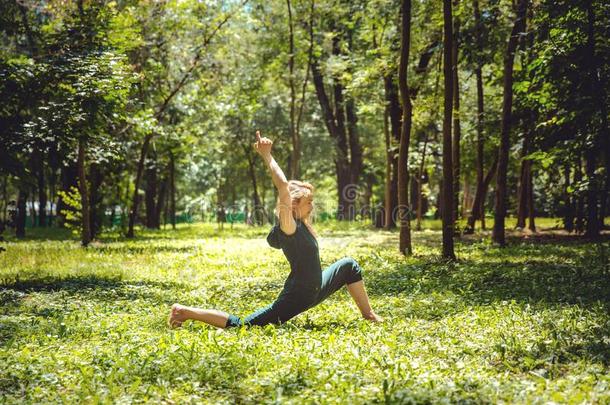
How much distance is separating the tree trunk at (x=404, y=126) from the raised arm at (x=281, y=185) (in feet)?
31.7

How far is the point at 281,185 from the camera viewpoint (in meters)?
7.48

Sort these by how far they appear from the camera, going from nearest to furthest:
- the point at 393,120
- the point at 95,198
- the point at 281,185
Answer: the point at 281,185
the point at 95,198
the point at 393,120

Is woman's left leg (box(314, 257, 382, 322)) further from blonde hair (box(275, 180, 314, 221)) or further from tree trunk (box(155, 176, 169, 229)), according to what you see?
tree trunk (box(155, 176, 169, 229))

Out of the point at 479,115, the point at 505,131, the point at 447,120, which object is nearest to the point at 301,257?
the point at 447,120

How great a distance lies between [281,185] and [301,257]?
3.43ft

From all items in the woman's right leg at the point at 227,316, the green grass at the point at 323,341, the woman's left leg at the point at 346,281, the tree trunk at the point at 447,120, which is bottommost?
the green grass at the point at 323,341

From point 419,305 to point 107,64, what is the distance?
27.2ft

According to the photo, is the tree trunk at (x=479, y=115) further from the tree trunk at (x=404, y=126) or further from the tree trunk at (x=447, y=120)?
the tree trunk at (x=447, y=120)

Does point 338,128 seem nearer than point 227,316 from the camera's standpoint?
No

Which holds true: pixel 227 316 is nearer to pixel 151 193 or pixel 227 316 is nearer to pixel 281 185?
pixel 281 185

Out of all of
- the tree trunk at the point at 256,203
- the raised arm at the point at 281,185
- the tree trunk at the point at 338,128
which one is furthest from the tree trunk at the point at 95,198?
the tree trunk at the point at 256,203

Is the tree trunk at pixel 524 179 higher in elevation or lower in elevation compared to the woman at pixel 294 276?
higher

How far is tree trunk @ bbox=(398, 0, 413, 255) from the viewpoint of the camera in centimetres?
1645

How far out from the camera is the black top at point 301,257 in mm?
7961
